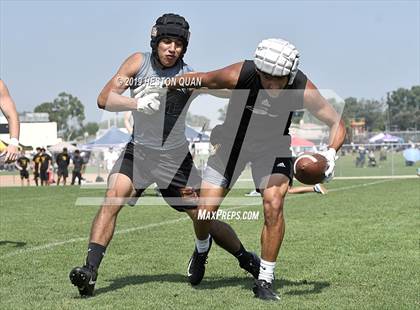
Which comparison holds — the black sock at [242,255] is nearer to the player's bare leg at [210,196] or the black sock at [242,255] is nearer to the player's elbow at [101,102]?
the player's bare leg at [210,196]

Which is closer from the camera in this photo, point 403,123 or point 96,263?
point 96,263

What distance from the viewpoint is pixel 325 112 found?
6609 mm

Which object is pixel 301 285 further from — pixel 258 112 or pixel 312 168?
pixel 258 112

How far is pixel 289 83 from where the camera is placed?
6.44 m

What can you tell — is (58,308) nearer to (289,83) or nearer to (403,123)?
(289,83)

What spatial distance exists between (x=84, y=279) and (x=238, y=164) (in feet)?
5.57

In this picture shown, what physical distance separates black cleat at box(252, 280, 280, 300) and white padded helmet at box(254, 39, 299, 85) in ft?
5.66

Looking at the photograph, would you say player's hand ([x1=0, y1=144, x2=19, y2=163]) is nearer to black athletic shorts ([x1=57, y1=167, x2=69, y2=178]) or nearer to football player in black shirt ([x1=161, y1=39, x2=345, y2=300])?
football player in black shirt ([x1=161, y1=39, x2=345, y2=300])

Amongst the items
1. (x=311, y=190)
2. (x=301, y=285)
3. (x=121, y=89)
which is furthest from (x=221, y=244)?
(x=311, y=190)

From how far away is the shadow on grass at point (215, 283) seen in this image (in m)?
6.78

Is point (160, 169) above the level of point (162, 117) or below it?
below

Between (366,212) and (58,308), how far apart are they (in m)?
10.6

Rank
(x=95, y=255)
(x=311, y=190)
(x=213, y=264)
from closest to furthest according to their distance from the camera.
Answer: (x=95, y=255)
(x=213, y=264)
(x=311, y=190)

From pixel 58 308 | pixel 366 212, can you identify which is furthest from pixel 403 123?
pixel 58 308
